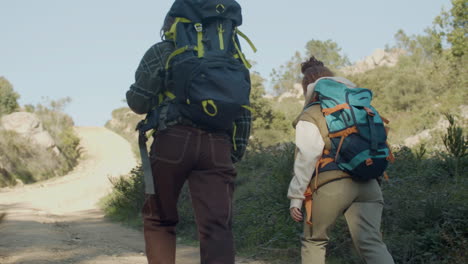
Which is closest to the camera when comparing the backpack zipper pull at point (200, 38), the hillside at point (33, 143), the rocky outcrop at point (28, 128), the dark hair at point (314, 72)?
the backpack zipper pull at point (200, 38)

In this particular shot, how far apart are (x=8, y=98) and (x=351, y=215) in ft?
112

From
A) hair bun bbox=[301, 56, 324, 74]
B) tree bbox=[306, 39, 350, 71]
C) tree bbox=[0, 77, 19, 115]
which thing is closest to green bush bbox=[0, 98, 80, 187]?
tree bbox=[0, 77, 19, 115]

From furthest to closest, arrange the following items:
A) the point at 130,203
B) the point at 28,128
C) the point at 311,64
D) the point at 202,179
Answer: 1. the point at 28,128
2. the point at 130,203
3. the point at 311,64
4. the point at 202,179

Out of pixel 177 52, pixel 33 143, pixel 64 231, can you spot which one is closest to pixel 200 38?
pixel 177 52

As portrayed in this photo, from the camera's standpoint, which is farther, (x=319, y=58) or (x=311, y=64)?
(x=319, y=58)

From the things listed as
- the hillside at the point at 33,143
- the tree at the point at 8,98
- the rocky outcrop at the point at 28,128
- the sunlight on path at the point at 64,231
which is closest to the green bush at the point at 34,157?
the hillside at the point at 33,143

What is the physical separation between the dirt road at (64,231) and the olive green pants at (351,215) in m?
2.68

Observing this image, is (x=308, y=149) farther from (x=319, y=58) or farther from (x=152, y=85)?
(x=319, y=58)

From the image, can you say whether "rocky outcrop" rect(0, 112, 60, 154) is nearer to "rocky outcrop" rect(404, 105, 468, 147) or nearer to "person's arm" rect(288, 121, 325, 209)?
"rocky outcrop" rect(404, 105, 468, 147)

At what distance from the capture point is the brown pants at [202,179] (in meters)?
3.01

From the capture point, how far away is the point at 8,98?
1340 inches

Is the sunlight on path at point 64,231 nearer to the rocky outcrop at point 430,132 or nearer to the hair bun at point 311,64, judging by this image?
the hair bun at point 311,64

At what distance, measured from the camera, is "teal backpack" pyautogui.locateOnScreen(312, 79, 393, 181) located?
323cm

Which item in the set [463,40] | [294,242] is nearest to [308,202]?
[294,242]
